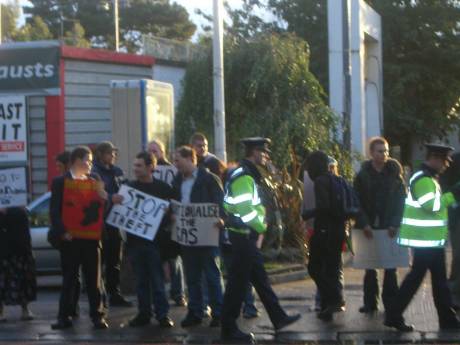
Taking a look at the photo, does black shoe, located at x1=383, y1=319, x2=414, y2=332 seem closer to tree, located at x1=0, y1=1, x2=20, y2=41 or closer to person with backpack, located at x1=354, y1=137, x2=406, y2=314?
person with backpack, located at x1=354, y1=137, x2=406, y2=314

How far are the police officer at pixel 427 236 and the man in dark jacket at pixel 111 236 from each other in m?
3.46

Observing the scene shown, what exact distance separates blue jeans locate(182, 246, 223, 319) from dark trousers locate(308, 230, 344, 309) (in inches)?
39.3

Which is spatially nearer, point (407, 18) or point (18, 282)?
point (18, 282)

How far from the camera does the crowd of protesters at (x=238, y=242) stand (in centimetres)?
1000

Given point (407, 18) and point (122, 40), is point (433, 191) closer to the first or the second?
point (407, 18)

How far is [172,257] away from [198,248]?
0.90 m

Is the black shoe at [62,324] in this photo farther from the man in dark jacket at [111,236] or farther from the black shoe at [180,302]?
the black shoe at [180,302]

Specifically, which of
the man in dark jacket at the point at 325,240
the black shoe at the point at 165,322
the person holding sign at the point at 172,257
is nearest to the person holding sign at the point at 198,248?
the black shoe at the point at 165,322

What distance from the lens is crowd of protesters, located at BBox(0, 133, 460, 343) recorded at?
10.0 meters

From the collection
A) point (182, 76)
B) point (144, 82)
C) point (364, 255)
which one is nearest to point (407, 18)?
point (182, 76)

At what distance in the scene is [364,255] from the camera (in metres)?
11.0

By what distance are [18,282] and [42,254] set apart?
3139 mm

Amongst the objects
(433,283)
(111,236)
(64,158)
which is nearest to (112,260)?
(111,236)

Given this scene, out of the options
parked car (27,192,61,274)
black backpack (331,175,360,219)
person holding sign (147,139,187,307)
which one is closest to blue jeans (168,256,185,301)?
person holding sign (147,139,187,307)
